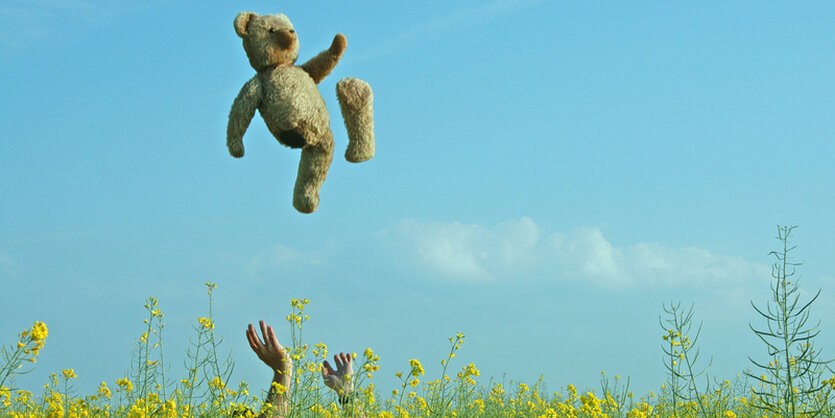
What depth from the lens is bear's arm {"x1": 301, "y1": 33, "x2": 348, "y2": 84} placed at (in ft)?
12.6

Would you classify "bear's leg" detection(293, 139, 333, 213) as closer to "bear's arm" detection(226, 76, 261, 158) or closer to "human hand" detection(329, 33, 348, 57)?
"bear's arm" detection(226, 76, 261, 158)

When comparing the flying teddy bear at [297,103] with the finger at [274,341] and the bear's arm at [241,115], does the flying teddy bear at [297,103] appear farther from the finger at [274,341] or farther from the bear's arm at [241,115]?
the finger at [274,341]

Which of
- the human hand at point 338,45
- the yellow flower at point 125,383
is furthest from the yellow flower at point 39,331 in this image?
the human hand at point 338,45

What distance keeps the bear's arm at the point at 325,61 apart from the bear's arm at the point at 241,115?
347 millimetres

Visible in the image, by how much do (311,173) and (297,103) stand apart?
0.44 meters

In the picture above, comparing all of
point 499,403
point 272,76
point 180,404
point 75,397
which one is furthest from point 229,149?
point 499,403

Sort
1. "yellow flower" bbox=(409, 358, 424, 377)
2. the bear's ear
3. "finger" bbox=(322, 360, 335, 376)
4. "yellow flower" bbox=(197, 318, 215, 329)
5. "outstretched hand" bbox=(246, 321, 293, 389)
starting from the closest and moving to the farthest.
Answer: "yellow flower" bbox=(409, 358, 424, 377) → "yellow flower" bbox=(197, 318, 215, 329) → "outstretched hand" bbox=(246, 321, 293, 389) → the bear's ear → "finger" bbox=(322, 360, 335, 376)

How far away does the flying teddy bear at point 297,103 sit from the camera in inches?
143

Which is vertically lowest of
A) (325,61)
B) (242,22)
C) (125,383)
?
(125,383)

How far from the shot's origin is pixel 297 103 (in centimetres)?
357

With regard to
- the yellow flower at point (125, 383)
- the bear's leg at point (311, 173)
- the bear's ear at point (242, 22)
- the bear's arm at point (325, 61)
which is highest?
the bear's ear at point (242, 22)

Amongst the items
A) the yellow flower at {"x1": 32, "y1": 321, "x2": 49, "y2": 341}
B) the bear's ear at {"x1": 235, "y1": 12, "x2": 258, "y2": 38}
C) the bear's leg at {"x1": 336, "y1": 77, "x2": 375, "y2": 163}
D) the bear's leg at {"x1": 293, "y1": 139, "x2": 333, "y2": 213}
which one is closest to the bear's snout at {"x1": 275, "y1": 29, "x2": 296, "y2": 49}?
the bear's ear at {"x1": 235, "y1": 12, "x2": 258, "y2": 38}

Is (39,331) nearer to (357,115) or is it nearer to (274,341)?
(274,341)

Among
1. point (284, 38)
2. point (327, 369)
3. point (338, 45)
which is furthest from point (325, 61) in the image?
point (327, 369)
